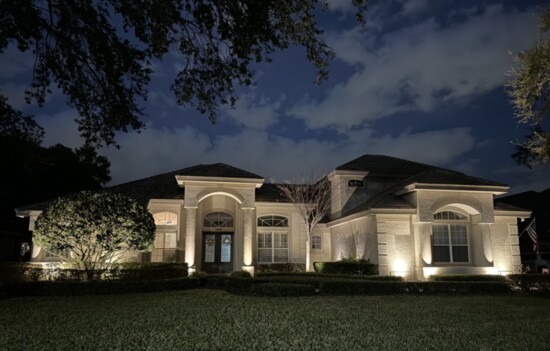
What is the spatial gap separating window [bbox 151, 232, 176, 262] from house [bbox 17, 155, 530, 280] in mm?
52

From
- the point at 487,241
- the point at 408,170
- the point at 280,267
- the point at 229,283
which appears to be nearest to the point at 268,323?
the point at 229,283

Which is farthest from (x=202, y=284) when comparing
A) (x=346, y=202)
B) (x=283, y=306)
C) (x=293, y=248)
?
(x=346, y=202)

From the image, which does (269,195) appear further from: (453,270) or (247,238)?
(453,270)

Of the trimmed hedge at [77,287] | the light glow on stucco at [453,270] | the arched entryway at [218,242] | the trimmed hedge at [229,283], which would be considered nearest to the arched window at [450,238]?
the light glow on stucco at [453,270]

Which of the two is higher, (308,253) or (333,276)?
(308,253)

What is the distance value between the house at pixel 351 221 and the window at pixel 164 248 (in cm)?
5

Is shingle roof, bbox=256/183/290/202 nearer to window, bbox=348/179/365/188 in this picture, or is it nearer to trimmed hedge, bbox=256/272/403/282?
window, bbox=348/179/365/188

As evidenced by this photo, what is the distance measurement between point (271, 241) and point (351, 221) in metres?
4.83

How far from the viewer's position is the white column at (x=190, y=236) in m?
20.3

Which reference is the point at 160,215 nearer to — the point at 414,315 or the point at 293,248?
the point at 293,248

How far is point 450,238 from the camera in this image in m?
20.4

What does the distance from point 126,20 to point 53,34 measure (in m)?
1.57

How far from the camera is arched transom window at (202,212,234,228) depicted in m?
23.6

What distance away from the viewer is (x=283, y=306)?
11266 millimetres
